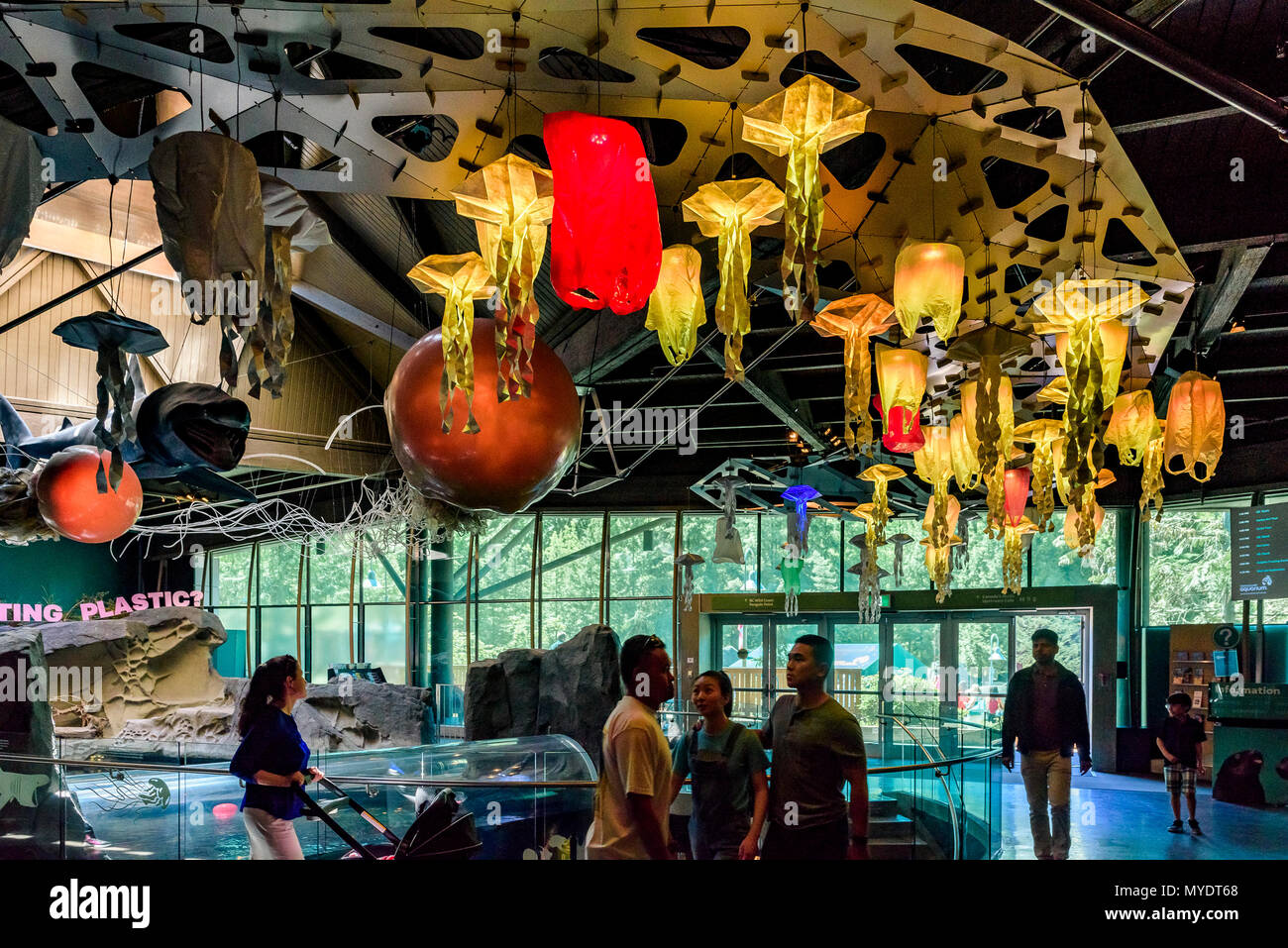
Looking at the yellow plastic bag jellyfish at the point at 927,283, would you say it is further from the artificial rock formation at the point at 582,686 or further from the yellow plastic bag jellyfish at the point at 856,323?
the artificial rock formation at the point at 582,686

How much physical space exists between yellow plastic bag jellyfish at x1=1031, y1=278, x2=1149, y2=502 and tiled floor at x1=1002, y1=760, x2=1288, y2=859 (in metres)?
3.93

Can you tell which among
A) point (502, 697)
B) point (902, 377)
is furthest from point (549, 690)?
point (902, 377)

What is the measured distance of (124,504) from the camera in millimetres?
4449

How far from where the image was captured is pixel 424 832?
14.1 ft

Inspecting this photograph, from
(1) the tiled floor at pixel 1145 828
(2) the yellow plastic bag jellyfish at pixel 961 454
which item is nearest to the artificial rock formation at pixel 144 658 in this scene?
(1) the tiled floor at pixel 1145 828

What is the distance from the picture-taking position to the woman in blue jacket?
13.1 feet

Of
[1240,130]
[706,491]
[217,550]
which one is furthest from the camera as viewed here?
[217,550]

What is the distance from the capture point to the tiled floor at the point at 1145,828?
7.43 meters

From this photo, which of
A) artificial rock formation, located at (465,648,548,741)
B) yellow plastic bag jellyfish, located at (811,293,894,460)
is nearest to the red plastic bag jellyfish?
yellow plastic bag jellyfish, located at (811,293,894,460)

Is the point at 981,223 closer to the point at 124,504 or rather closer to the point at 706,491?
the point at 124,504

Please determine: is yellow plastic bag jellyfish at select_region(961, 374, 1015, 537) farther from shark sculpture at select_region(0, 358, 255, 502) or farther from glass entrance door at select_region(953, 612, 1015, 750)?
glass entrance door at select_region(953, 612, 1015, 750)
